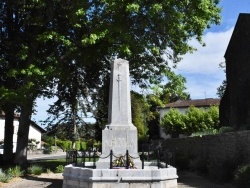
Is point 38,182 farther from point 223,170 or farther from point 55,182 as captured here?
point 223,170

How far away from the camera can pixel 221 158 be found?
20047 millimetres

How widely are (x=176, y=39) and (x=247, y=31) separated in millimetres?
9308

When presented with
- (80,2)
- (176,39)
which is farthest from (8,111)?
(176,39)

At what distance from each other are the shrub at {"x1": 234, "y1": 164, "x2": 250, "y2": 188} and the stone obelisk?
425cm

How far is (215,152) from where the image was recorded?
21.4m

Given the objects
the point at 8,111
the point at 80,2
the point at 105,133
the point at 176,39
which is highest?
the point at 80,2

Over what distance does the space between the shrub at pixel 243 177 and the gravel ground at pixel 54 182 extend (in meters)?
0.75

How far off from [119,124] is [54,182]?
6.46 metres

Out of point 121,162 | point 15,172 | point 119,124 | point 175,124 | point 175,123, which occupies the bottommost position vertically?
point 15,172

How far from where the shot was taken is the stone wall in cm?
1788

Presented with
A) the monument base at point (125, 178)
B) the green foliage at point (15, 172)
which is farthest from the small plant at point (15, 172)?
the monument base at point (125, 178)

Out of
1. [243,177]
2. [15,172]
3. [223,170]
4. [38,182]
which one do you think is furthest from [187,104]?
[243,177]

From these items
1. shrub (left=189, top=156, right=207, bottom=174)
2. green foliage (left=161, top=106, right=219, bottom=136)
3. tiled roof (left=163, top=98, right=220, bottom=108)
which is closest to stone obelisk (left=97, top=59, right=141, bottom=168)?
shrub (left=189, top=156, right=207, bottom=174)

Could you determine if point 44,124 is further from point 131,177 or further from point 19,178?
point 131,177
